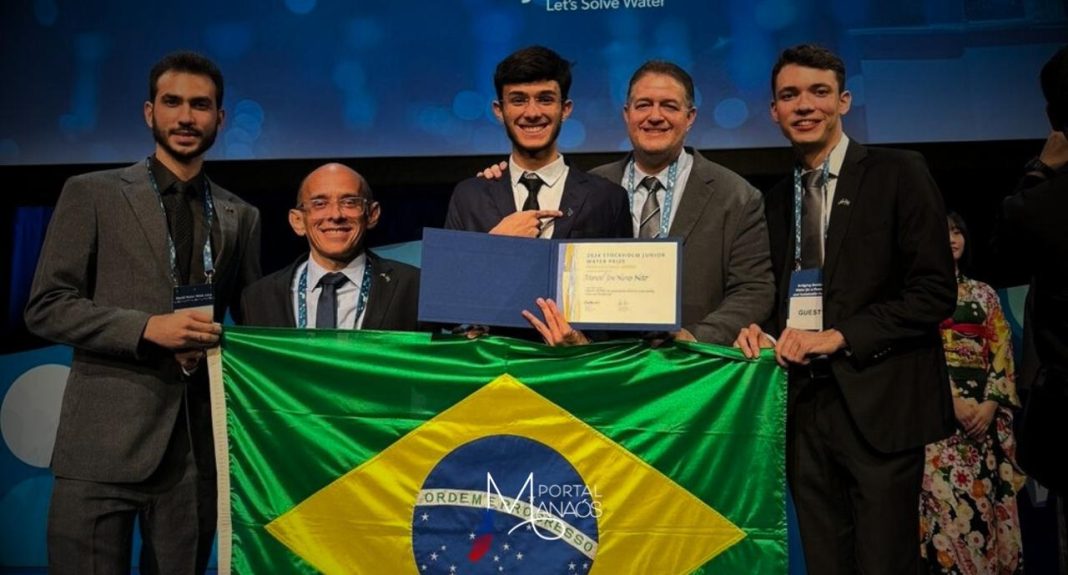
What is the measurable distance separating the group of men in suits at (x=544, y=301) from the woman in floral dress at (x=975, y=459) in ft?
6.08

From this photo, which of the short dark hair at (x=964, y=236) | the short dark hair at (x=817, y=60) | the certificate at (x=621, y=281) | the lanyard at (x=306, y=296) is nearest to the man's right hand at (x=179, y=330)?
the lanyard at (x=306, y=296)

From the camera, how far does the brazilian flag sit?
278cm

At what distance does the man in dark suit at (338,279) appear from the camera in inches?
121

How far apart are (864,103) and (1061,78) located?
229cm

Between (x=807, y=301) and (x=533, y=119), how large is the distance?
0.99 meters

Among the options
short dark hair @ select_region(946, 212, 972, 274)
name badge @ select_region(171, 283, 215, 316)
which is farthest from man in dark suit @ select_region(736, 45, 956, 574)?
short dark hair @ select_region(946, 212, 972, 274)

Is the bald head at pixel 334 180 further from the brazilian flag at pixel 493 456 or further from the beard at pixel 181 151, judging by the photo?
the brazilian flag at pixel 493 456

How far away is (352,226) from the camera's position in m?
3.11

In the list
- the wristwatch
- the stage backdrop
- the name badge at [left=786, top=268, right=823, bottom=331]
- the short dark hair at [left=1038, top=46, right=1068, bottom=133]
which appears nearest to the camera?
the short dark hair at [left=1038, top=46, right=1068, bottom=133]

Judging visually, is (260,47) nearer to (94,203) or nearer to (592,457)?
(94,203)

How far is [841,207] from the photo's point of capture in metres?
2.95

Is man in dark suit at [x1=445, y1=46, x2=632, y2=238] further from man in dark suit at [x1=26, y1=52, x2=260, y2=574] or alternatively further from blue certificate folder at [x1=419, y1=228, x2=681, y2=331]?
man in dark suit at [x1=26, y1=52, x2=260, y2=574]

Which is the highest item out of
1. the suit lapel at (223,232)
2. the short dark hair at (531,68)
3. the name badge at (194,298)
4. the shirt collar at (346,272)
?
the short dark hair at (531,68)

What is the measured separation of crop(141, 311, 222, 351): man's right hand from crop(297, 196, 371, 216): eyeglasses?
48cm
